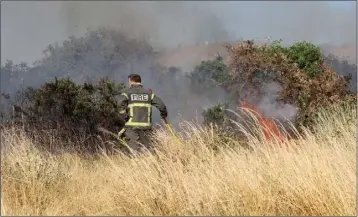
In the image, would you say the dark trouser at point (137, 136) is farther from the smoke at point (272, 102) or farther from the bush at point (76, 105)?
the smoke at point (272, 102)

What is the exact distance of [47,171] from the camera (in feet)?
16.1

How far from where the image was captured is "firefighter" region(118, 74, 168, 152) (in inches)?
268

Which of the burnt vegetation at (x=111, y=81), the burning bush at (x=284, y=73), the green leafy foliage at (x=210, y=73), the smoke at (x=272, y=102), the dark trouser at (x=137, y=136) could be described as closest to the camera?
the dark trouser at (x=137, y=136)

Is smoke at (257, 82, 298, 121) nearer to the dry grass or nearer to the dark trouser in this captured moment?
the dark trouser

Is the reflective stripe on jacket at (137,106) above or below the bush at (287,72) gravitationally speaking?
below

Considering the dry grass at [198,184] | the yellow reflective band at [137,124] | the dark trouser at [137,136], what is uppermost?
the yellow reflective band at [137,124]

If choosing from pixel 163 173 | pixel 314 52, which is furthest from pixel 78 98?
pixel 314 52

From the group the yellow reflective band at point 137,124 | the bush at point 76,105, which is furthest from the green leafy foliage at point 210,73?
the yellow reflective band at point 137,124

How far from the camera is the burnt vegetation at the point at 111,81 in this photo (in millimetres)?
9523

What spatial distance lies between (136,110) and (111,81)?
5047mm

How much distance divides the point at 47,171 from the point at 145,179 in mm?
1067

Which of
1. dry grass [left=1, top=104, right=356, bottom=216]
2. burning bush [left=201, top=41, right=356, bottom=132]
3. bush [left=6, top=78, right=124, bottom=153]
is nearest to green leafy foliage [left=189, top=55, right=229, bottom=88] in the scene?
burning bush [left=201, top=41, right=356, bottom=132]

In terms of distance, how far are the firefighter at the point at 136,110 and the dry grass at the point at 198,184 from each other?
1564mm

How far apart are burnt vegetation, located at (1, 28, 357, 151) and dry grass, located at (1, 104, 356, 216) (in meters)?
1.52
